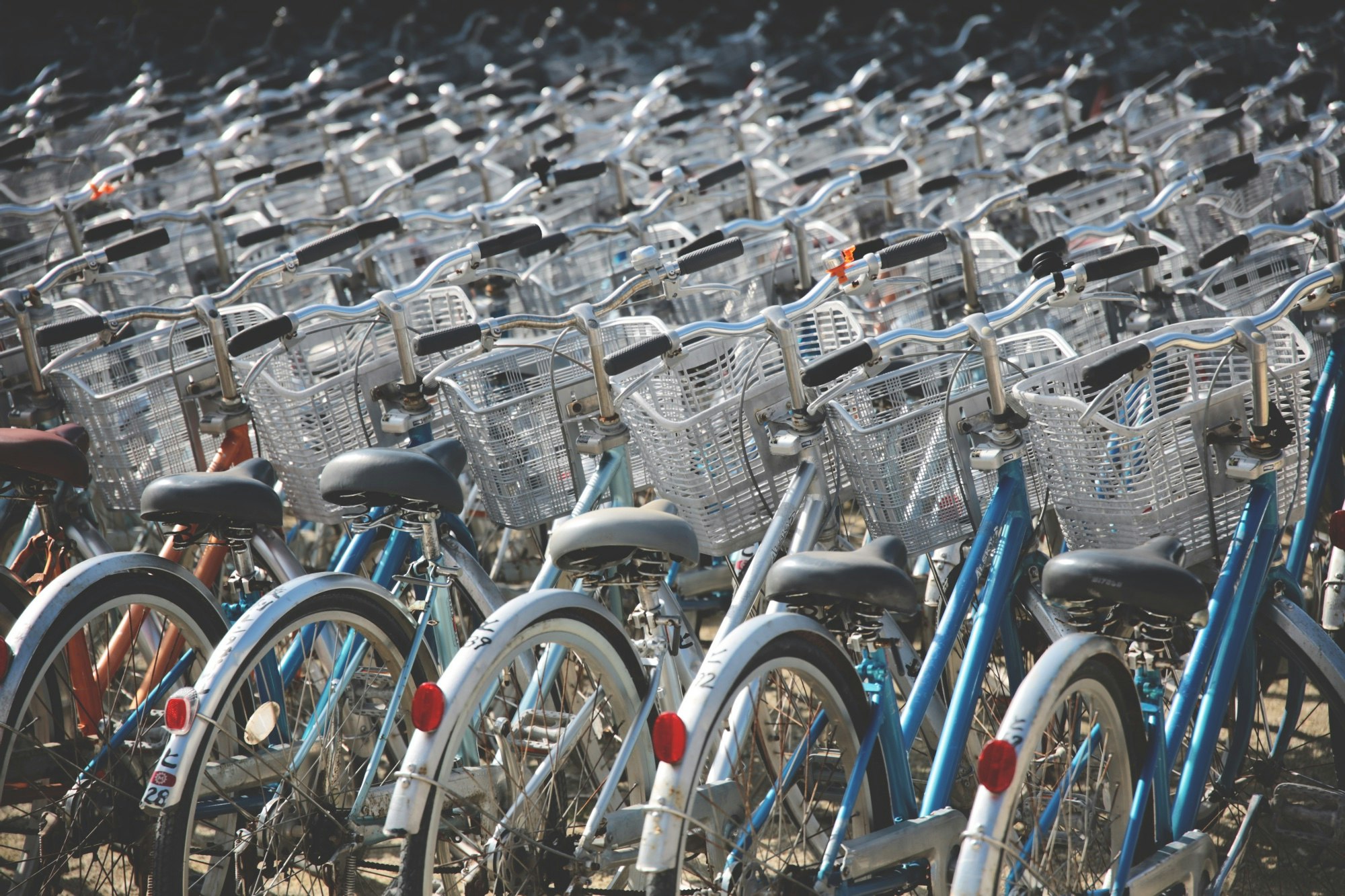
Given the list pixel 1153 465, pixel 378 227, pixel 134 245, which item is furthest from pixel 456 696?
pixel 134 245

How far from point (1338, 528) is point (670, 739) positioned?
2.10 metres

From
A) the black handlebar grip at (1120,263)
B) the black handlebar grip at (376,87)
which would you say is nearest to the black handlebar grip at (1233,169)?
the black handlebar grip at (1120,263)

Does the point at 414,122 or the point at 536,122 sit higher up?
the point at 414,122

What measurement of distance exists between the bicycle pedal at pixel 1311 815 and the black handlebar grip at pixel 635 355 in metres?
1.90

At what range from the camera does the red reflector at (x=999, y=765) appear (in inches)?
95.2

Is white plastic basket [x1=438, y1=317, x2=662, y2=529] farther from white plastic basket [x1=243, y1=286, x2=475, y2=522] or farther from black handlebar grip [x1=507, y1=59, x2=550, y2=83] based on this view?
black handlebar grip [x1=507, y1=59, x2=550, y2=83]

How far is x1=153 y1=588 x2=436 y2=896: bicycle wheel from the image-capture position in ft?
9.21

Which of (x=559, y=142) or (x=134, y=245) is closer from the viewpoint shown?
(x=134, y=245)

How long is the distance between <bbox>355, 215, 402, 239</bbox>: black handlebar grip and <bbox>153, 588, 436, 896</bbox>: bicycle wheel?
201 centimetres

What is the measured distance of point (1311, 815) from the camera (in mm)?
3271

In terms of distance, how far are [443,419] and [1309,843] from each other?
2.68 m

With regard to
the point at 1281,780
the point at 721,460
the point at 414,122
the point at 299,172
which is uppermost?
the point at 414,122

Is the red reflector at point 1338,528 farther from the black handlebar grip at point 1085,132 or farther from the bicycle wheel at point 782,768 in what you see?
the black handlebar grip at point 1085,132

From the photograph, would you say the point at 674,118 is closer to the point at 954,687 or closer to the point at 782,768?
the point at 954,687
